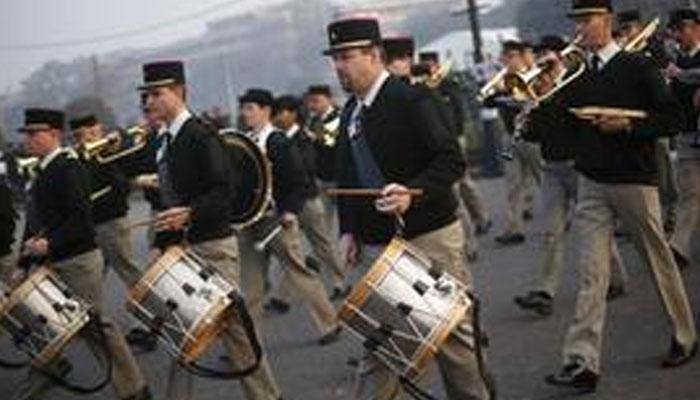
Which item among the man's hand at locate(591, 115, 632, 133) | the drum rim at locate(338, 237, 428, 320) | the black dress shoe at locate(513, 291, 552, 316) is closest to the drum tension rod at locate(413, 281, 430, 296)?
the drum rim at locate(338, 237, 428, 320)

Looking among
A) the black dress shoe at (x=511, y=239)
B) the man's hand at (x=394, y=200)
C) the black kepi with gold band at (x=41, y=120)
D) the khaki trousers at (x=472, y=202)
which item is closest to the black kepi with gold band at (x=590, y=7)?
the man's hand at (x=394, y=200)

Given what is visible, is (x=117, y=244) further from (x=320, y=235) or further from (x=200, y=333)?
(x=200, y=333)

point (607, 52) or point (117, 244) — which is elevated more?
point (607, 52)

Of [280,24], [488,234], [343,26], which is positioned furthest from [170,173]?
[280,24]

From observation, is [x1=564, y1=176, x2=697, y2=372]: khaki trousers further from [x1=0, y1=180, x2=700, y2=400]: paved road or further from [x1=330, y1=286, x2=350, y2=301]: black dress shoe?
[x1=330, y1=286, x2=350, y2=301]: black dress shoe

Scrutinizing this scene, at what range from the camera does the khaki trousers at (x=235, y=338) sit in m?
6.43

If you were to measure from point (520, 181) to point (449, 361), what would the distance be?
7579 millimetres

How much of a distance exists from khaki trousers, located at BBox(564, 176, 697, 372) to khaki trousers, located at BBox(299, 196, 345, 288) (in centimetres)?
425

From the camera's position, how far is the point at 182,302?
593 centimetres

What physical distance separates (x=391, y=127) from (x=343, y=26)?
0.53 meters

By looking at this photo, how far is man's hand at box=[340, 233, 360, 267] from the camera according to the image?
5605mm

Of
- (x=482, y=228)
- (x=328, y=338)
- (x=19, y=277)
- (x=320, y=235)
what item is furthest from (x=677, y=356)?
(x=482, y=228)

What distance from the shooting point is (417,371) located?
513cm

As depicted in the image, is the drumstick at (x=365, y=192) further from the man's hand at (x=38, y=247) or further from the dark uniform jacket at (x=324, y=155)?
the dark uniform jacket at (x=324, y=155)
